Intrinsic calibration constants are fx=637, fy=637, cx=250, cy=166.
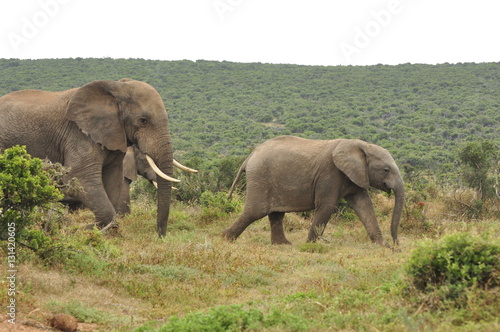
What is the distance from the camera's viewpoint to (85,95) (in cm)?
1076

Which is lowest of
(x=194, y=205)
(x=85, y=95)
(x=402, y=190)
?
(x=194, y=205)

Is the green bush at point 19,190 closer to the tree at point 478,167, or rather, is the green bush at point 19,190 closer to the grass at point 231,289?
the grass at point 231,289

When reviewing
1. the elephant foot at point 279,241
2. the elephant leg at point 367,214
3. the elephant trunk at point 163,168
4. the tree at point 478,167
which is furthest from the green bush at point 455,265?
the tree at point 478,167

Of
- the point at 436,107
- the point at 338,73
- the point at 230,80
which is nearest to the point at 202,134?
the point at 436,107

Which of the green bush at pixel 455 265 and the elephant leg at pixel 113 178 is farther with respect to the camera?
the elephant leg at pixel 113 178

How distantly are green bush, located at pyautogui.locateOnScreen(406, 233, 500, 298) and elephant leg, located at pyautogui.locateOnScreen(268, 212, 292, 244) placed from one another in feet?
20.9

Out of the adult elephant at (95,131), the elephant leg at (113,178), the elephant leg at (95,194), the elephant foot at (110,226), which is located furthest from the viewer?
the elephant leg at (113,178)

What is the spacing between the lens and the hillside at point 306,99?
4447cm

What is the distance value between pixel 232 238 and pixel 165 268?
4378mm

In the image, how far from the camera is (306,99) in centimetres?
6562

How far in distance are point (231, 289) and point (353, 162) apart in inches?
196

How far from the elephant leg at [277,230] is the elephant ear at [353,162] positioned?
1.65 m

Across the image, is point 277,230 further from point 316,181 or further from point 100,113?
point 100,113

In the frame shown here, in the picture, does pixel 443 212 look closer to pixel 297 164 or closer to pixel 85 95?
pixel 297 164
